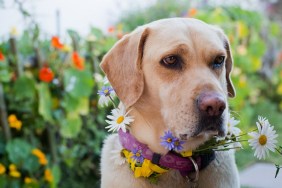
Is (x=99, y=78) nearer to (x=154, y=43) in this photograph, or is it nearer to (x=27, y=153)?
(x=27, y=153)

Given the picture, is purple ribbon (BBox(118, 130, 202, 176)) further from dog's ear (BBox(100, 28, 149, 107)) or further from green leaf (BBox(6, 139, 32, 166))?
green leaf (BBox(6, 139, 32, 166))

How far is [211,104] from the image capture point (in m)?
1.79

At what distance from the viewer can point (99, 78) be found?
155 inches

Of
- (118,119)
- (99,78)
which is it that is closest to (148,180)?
(118,119)

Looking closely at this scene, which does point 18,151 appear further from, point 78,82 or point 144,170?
point 144,170

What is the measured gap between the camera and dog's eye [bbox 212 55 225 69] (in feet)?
6.75

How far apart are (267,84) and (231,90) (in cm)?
498

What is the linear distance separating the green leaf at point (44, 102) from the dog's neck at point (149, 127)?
1.44 meters

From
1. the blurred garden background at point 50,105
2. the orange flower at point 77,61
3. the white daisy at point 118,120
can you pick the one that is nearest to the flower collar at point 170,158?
the white daisy at point 118,120

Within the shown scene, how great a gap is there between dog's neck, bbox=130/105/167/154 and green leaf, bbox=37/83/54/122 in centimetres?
144

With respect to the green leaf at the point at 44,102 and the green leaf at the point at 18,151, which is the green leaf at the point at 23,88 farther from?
the green leaf at the point at 18,151

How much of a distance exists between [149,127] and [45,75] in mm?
1656

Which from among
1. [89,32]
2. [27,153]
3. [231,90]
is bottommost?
[27,153]

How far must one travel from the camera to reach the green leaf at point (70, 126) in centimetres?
363
